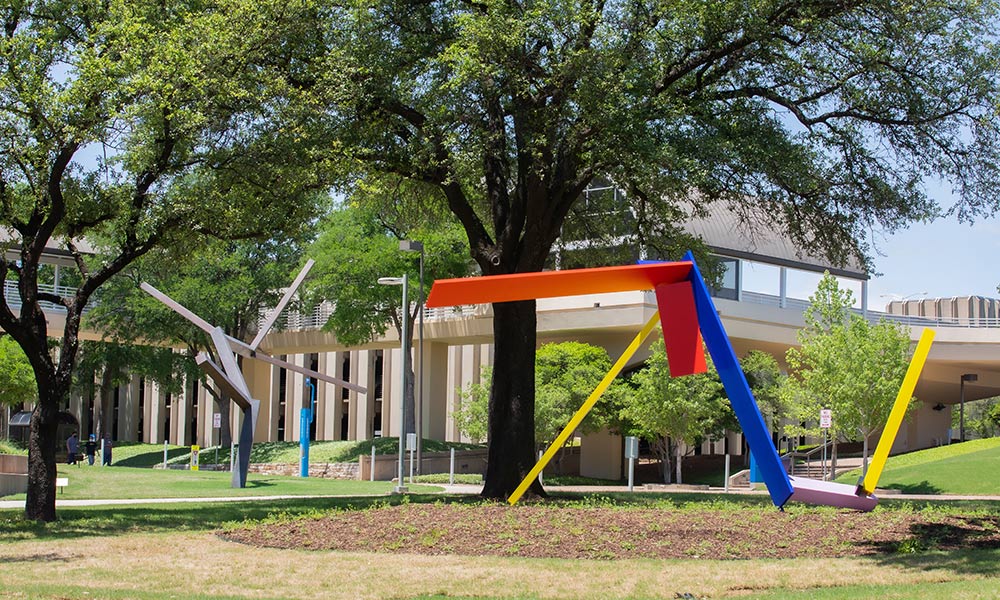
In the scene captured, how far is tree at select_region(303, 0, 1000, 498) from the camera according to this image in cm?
1811

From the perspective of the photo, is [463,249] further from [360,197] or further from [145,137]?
[145,137]

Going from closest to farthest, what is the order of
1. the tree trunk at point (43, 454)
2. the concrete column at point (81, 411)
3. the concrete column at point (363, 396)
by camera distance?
1. the tree trunk at point (43, 454)
2. the concrete column at point (363, 396)
3. the concrete column at point (81, 411)

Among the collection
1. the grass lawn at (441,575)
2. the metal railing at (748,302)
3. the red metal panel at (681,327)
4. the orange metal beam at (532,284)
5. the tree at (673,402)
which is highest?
the metal railing at (748,302)

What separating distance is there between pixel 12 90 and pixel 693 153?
10212 millimetres

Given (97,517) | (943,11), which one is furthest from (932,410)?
(97,517)

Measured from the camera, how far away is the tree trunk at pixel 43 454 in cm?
1712

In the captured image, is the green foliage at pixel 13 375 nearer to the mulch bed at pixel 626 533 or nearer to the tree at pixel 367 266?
the tree at pixel 367 266

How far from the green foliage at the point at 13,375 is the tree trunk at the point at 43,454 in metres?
33.3

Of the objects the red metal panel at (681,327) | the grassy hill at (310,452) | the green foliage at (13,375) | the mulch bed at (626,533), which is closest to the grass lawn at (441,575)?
the mulch bed at (626,533)

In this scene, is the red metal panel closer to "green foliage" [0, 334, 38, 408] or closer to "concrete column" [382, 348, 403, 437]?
"green foliage" [0, 334, 38, 408]

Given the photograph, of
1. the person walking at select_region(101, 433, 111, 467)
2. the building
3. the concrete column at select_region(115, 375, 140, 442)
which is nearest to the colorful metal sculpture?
the building

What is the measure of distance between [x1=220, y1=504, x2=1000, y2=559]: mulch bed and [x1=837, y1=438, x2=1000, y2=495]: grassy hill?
18876mm

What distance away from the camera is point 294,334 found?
2203 inches

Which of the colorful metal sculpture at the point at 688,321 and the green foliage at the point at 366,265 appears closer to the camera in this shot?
the colorful metal sculpture at the point at 688,321
